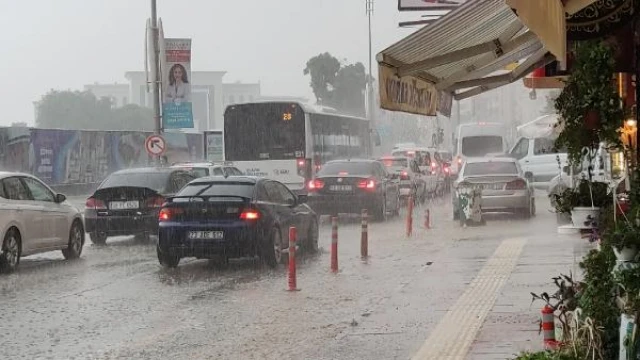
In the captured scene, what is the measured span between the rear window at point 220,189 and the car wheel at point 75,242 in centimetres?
291

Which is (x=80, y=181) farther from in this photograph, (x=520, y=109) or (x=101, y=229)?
(x=520, y=109)

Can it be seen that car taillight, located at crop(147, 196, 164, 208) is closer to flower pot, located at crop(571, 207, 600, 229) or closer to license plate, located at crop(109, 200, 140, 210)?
license plate, located at crop(109, 200, 140, 210)

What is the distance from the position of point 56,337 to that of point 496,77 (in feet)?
16.7

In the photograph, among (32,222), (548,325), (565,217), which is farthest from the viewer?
(32,222)

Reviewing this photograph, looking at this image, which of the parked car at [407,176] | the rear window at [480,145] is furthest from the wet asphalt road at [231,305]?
the rear window at [480,145]

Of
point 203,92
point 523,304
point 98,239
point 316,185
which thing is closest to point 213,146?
point 316,185

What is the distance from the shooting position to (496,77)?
10.1m

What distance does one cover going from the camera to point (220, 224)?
15.0m

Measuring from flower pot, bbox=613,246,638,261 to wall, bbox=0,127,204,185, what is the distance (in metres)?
33.1

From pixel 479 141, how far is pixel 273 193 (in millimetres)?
26581

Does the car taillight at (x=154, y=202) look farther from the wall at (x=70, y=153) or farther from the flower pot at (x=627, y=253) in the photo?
the wall at (x=70, y=153)

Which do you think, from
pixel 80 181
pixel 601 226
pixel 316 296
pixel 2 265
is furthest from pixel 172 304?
pixel 80 181

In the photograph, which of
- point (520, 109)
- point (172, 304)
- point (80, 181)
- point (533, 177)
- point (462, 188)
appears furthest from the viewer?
point (520, 109)

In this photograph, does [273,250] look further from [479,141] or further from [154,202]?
[479,141]
